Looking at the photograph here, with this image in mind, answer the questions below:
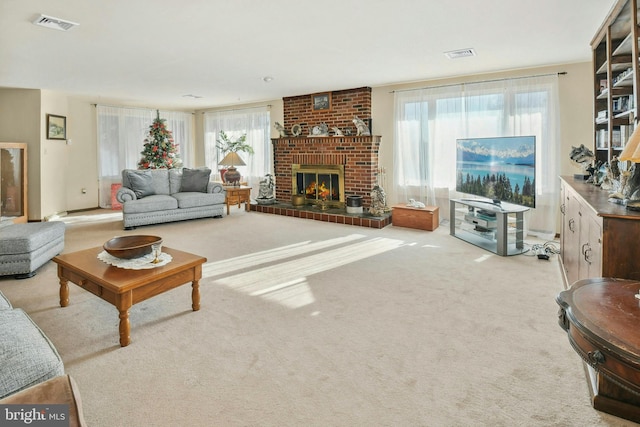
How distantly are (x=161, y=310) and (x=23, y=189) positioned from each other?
204 inches

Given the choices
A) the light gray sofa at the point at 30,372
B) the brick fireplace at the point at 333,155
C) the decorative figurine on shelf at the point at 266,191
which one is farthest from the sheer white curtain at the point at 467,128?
the light gray sofa at the point at 30,372

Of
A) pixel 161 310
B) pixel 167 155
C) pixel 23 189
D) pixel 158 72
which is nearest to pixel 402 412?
pixel 161 310

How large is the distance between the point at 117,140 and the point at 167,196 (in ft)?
10.3

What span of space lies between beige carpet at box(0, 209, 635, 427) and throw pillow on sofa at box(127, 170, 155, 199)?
2.57 meters

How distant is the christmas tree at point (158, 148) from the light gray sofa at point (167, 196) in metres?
1.93

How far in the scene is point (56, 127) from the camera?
6.93m

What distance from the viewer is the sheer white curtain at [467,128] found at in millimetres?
5152

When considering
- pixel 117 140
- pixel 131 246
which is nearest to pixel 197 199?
pixel 117 140

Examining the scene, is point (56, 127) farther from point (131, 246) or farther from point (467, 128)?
point (467, 128)

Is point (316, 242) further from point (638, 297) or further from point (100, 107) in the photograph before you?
point (100, 107)

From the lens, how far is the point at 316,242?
4996mm

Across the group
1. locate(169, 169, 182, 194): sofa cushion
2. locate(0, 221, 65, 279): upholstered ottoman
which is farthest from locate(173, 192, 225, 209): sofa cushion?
locate(0, 221, 65, 279): upholstered ottoman

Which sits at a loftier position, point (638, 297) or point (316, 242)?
point (638, 297)

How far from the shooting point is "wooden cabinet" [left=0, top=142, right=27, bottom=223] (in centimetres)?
601
